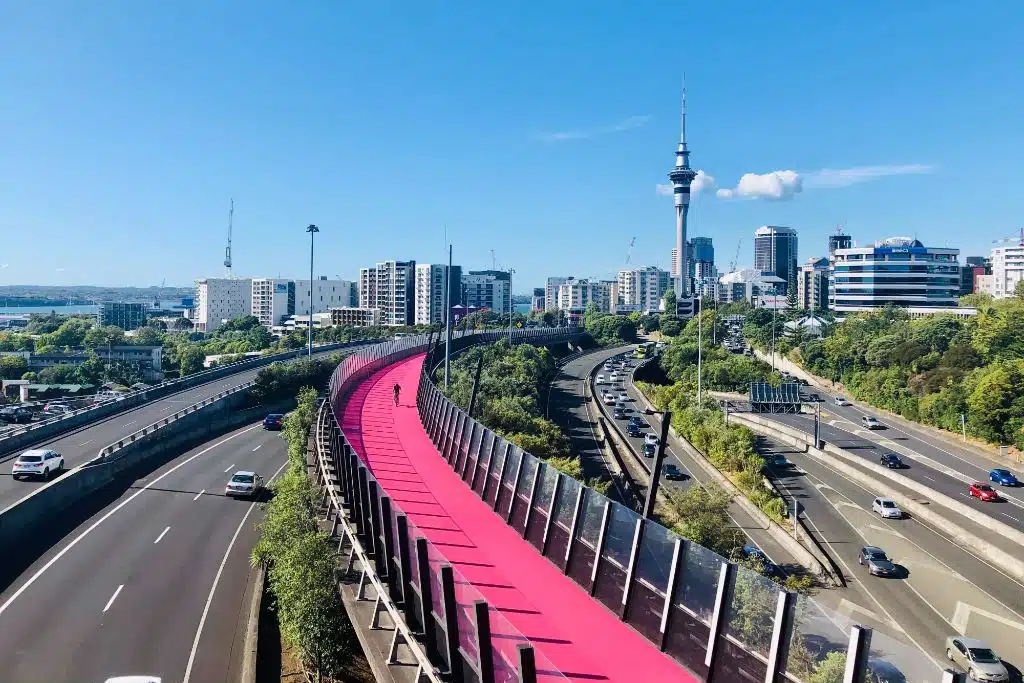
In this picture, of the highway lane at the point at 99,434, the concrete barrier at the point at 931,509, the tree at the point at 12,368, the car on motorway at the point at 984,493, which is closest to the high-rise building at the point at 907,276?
the concrete barrier at the point at 931,509

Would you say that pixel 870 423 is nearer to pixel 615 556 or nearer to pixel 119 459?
pixel 119 459

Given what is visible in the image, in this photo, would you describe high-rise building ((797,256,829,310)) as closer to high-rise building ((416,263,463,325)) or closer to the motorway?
high-rise building ((416,263,463,325))

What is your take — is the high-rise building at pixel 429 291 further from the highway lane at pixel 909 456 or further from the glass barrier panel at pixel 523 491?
the glass barrier panel at pixel 523 491

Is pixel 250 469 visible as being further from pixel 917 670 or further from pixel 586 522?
pixel 917 670

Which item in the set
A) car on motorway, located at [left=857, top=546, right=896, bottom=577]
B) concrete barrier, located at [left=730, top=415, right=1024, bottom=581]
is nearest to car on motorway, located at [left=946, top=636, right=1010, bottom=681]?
car on motorway, located at [left=857, top=546, right=896, bottom=577]

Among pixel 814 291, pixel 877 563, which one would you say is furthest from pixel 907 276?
pixel 877 563

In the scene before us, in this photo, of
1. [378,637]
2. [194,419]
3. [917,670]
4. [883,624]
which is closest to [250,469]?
[194,419]
